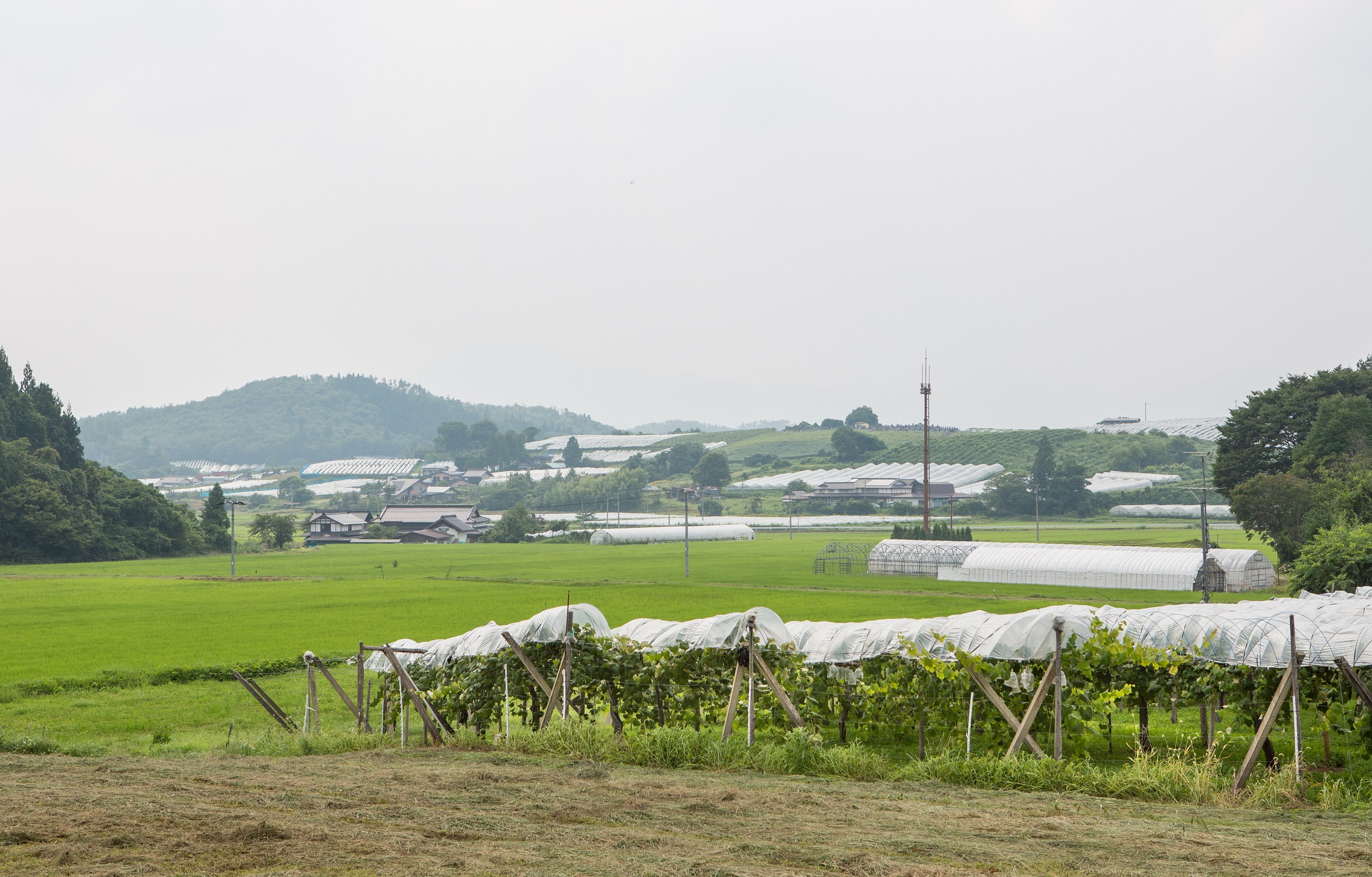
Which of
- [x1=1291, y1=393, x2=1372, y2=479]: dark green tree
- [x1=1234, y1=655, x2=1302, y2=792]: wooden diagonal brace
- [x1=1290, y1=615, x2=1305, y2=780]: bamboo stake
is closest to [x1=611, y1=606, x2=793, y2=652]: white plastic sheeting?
[x1=1234, y1=655, x2=1302, y2=792]: wooden diagonal brace

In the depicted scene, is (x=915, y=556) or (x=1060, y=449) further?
(x=1060, y=449)

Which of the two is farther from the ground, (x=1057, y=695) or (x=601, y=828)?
(x=1057, y=695)

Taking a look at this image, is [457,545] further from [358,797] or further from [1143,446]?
[1143,446]

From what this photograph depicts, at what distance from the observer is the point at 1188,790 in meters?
11.6

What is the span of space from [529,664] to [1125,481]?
464 ft

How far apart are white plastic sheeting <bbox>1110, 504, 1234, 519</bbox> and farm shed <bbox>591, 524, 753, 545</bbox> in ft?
156

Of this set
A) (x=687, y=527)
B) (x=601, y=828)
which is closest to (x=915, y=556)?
(x=687, y=527)

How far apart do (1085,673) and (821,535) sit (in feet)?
300

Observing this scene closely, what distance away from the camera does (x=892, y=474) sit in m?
159

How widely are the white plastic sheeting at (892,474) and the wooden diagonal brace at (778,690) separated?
134809 millimetres

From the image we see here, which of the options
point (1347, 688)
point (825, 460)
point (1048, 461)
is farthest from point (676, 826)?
point (825, 460)

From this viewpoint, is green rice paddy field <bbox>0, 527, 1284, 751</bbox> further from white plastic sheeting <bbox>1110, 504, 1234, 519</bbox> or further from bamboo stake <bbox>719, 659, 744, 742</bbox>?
white plastic sheeting <bbox>1110, 504, 1234, 519</bbox>

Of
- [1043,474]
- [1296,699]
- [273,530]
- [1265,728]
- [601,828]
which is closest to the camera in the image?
[601,828]

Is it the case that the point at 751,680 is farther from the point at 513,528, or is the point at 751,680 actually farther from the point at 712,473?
the point at 712,473
